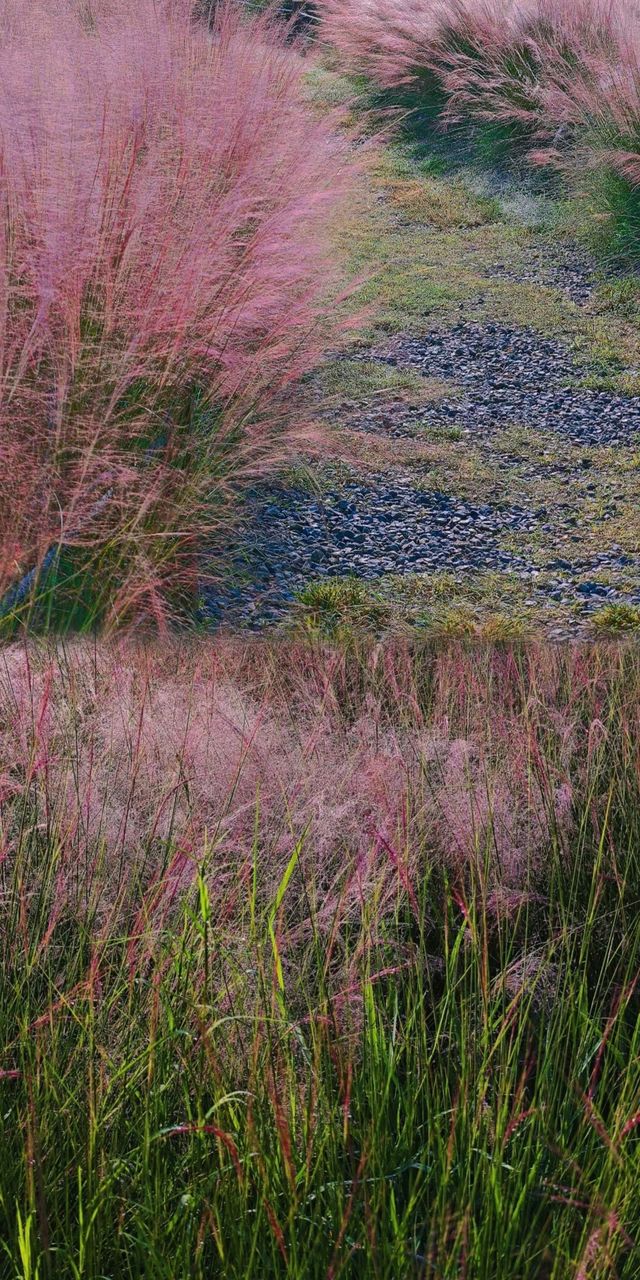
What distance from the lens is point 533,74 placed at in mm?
6461

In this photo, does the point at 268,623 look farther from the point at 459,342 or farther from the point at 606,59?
the point at 606,59

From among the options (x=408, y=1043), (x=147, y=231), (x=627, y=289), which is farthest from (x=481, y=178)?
(x=408, y=1043)

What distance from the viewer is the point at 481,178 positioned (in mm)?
6145

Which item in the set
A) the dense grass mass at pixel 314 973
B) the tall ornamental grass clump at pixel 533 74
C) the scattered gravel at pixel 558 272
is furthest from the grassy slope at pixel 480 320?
the dense grass mass at pixel 314 973

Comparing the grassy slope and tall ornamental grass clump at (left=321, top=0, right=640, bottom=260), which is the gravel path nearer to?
the grassy slope

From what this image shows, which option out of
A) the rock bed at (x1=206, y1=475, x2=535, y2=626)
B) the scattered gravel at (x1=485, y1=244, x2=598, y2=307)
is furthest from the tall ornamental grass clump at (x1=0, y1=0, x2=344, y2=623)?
the scattered gravel at (x1=485, y1=244, x2=598, y2=307)

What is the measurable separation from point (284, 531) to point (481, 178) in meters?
4.05

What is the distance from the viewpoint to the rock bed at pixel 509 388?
366 cm

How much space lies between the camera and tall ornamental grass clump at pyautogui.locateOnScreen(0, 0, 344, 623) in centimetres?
249

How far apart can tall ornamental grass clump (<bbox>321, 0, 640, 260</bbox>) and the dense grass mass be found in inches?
154

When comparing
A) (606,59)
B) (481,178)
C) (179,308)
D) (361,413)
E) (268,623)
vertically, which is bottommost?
(268,623)

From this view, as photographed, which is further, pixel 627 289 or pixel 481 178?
pixel 481 178

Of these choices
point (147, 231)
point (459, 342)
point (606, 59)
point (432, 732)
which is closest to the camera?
point (432, 732)

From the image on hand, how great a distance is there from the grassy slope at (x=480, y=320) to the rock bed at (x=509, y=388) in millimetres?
69
